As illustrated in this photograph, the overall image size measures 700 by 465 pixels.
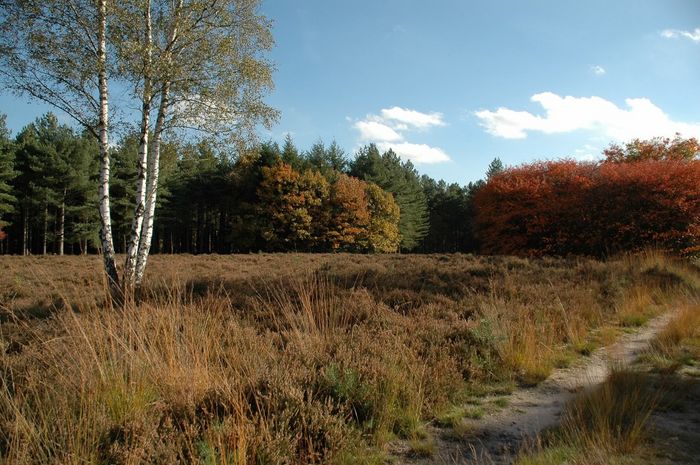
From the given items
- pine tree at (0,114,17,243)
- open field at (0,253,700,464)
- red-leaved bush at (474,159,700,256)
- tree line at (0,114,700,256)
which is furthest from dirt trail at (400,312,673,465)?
pine tree at (0,114,17,243)

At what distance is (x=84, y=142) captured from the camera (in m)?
37.0

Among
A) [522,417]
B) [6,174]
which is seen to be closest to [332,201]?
[6,174]

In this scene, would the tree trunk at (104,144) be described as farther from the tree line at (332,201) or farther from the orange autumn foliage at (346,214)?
the orange autumn foliage at (346,214)

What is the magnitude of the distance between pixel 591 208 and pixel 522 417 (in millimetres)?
16617

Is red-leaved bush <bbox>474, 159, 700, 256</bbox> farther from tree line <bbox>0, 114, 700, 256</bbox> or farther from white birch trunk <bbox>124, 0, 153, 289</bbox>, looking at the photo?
white birch trunk <bbox>124, 0, 153, 289</bbox>

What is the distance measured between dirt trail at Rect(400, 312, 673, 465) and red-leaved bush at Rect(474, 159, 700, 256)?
12.4 m

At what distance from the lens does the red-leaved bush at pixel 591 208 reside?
15266mm

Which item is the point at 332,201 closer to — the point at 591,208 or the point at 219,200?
the point at 219,200

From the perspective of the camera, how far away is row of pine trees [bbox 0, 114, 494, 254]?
3512 cm

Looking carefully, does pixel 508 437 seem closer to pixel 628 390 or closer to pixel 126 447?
pixel 628 390

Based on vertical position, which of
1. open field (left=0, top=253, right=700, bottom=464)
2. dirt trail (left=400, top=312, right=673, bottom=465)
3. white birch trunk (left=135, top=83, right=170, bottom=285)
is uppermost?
white birch trunk (left=135, top=83, right=170, bottom=285)

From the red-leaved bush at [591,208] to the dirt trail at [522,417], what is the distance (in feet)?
40.8

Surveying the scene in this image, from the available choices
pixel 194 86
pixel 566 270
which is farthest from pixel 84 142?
pixel 566 270

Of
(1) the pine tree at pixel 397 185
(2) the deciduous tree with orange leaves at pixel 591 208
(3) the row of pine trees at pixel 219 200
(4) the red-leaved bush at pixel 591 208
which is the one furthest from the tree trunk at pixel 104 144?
(1) the pine tree at pixel 397 185
